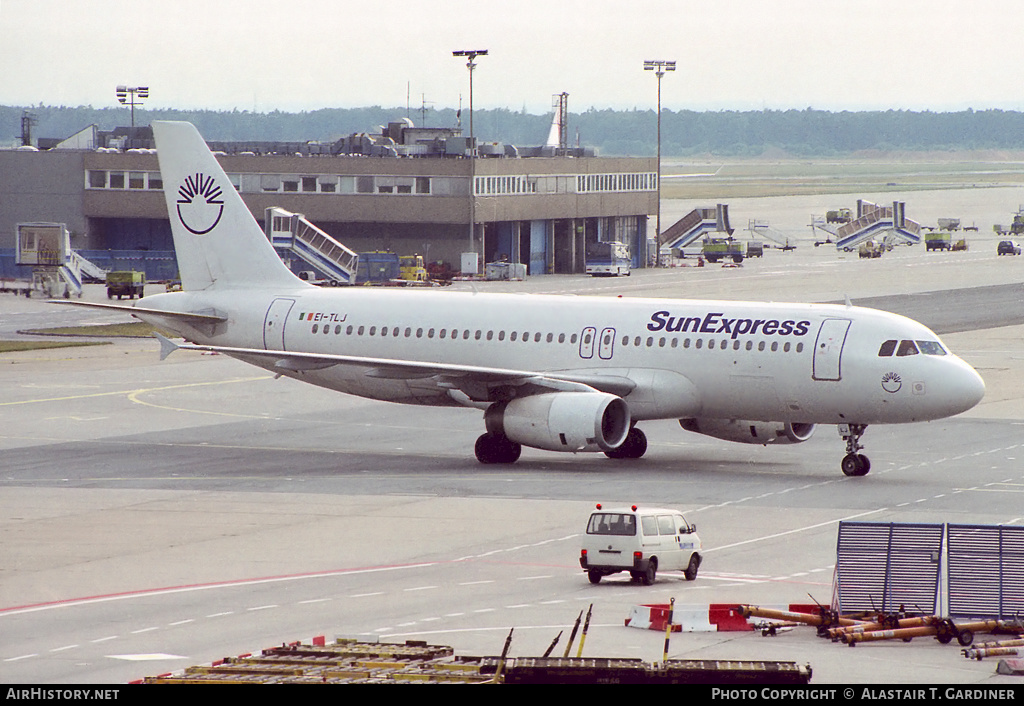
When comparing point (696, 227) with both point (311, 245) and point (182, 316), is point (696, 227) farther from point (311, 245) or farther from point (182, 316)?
point (182, 316)

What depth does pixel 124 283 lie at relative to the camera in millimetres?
106875

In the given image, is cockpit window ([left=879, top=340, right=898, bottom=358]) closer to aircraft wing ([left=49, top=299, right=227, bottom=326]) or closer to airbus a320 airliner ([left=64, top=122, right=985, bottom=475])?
airbus a320 airliner ([left=64, top=122, right=985, bottom=475])

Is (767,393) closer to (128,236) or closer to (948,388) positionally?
(948,388)

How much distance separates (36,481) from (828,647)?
2643 centimetres

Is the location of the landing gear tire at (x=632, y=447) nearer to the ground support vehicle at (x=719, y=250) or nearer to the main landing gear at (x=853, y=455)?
the main landing gear at (x=853, y=455)

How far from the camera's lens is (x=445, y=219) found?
127750 millimetres

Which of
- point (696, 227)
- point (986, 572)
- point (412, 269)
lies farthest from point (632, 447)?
point (696, 227)

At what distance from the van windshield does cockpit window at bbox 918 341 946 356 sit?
16405mm

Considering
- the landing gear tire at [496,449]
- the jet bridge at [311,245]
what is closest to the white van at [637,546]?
the landing gear tire at [496,449]

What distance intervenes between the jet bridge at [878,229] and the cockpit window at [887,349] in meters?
131

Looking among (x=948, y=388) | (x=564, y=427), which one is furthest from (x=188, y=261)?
(x=948, y=388)

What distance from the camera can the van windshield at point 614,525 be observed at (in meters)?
32.6

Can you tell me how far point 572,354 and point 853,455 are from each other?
900 centimetres

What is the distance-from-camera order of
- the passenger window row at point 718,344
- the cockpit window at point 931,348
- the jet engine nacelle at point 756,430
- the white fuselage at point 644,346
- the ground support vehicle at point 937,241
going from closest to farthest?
the white fuselage at point 644,346
the cockpit window at point 931,348
the passenger window row at point 718,344
the jet engine nacelle at point 756,430
the ground support vehicle at point 937,241
